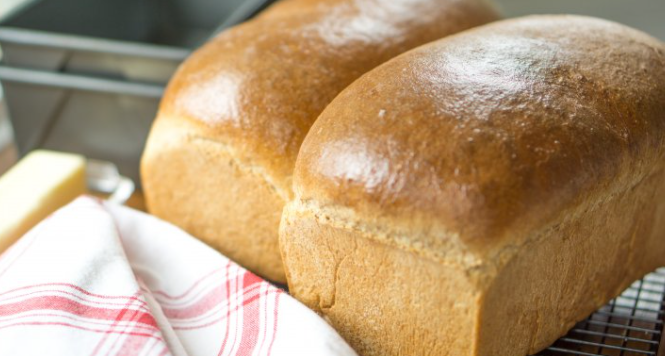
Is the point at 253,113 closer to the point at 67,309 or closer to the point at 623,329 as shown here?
the point at 67,309

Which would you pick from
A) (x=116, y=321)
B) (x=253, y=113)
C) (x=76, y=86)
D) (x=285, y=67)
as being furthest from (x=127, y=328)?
(x=76, y=86)

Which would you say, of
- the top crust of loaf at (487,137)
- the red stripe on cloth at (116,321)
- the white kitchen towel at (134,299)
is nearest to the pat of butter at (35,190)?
the white kitchen towel at (134,299)

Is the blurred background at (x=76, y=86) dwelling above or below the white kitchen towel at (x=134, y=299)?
above

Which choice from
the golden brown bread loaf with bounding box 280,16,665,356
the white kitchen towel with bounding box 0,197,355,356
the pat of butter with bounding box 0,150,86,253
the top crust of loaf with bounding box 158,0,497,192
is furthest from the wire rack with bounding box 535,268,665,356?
the pat of butter with bounding box 0,150,86,253

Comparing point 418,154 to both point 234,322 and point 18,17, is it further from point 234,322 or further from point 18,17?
point 18,17

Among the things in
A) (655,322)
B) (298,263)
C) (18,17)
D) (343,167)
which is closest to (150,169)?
(298,263)

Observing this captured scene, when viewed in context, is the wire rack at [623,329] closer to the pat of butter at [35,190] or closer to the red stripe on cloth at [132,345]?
the red stripe on cloth at [132,345]
